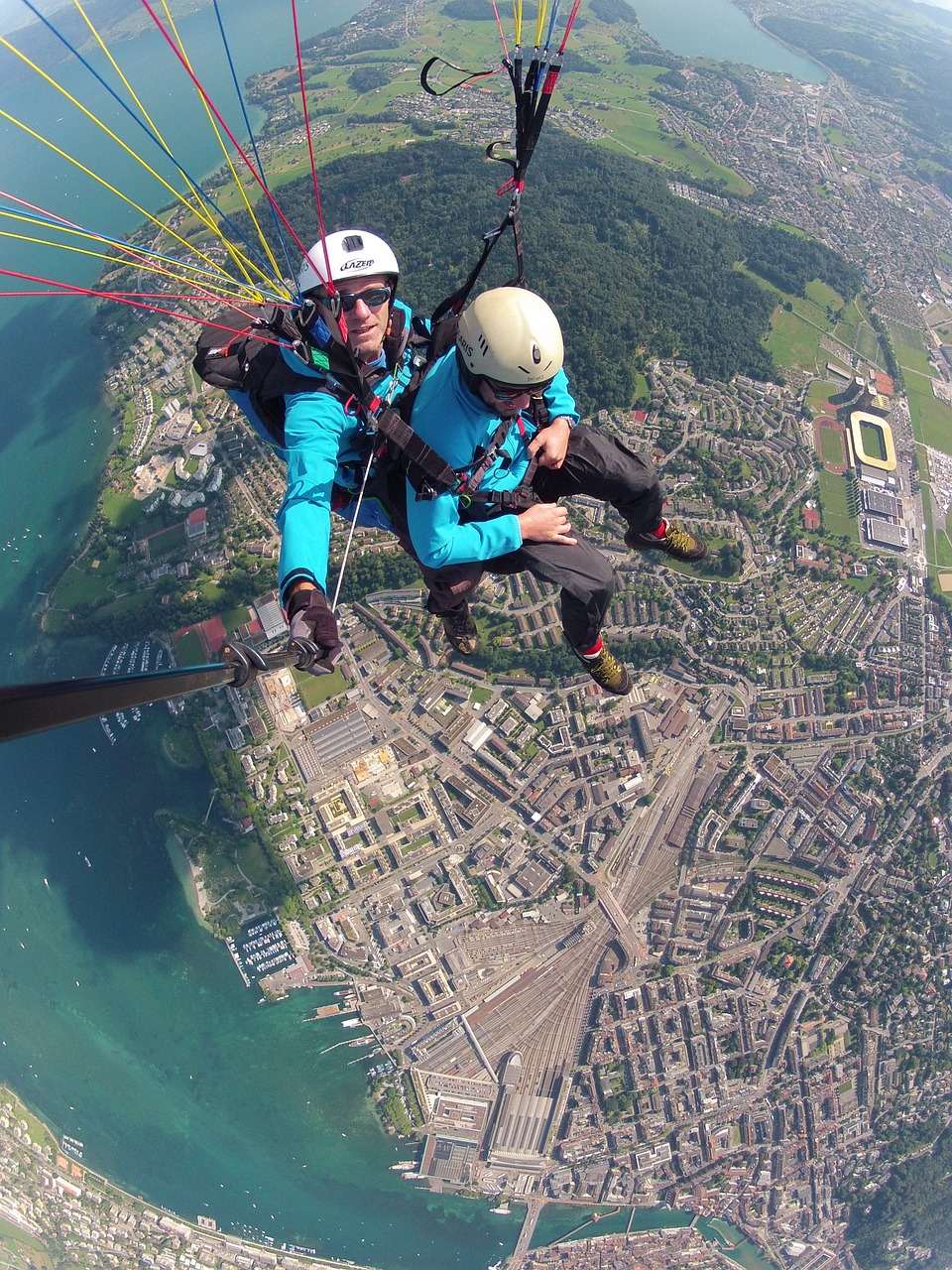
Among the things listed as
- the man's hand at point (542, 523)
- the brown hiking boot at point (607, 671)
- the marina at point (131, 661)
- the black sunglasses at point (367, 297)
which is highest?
the black sunglasses at point (367, 297)

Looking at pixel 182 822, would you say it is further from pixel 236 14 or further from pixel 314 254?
pixel 236 14

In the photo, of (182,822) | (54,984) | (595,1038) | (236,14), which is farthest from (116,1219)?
(236,14)

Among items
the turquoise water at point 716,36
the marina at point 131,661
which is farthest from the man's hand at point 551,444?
the turquoise water at point 716,36

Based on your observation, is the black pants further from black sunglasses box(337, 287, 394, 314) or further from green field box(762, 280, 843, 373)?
green field box(762, 280, 843, 373)

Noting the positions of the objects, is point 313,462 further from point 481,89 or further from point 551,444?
point 481,89

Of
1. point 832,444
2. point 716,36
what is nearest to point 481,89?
point 716,36

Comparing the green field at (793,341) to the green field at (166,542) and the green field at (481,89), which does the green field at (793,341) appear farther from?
the green field at (166,542)

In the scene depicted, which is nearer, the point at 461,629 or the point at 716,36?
the point at 461,629
